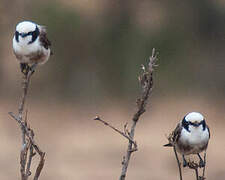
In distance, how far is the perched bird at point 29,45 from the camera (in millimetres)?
4980

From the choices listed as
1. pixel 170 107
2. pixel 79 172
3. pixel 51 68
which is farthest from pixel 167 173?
pixel 51 68

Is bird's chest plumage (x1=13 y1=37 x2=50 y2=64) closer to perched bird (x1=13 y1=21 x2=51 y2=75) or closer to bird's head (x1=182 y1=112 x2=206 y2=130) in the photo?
perched bird (x1=13 y1=21 x2=51 y2=75)

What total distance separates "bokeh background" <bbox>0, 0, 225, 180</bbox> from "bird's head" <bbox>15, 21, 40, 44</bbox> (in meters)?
7.86

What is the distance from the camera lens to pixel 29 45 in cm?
510

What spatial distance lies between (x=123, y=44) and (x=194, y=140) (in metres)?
8.36

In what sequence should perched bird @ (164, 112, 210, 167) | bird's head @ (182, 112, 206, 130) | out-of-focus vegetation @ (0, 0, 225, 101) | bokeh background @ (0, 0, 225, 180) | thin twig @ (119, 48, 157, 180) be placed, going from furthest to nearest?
out-of-focus vegetation @ (0, 0, 225, 101) < bokeh background @ (0, 0, 225, 180) < perched bird @ (164, 112, 210, 167) < bird's head @ (182, 112, 206, 130) < thin twig @ (119, 48, 157, 180)

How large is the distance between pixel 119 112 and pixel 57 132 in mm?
1201

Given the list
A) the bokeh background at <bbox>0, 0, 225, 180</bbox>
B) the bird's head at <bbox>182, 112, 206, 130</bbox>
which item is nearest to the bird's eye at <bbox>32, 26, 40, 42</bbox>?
the bird's head at <bbox>182, 112, 206, 130</bbox>

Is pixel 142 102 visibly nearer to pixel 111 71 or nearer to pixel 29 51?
pixel 29 51

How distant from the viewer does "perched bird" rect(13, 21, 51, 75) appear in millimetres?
4980

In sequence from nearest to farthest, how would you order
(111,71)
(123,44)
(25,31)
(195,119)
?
1. (25,31)
2. (195,119)
3. (123,44)
4. (111,71)

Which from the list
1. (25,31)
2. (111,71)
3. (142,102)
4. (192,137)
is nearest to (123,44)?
(111,71)

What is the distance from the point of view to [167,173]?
12.2 m

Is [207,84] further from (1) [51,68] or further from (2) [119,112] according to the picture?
(1) [51,68]
